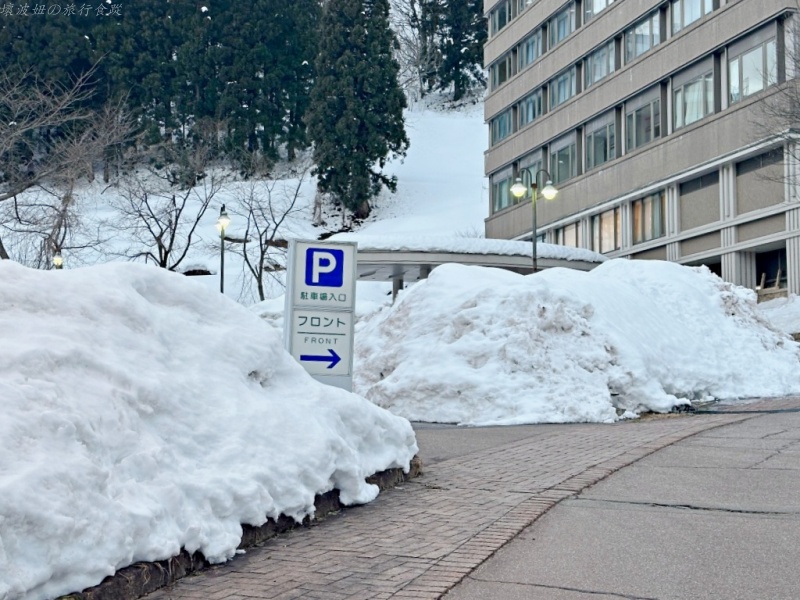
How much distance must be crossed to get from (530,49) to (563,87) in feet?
15.8

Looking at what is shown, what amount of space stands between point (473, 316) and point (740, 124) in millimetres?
20673

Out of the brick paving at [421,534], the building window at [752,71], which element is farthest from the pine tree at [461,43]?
the brick paving at [421,534]

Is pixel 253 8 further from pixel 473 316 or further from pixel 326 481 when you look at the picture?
pixel 326 481

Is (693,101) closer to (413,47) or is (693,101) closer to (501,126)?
(501,126)

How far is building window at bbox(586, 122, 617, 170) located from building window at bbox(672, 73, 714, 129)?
4625 millimetres

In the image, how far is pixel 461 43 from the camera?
276ft

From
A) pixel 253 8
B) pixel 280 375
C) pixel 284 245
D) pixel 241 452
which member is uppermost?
pixel 253 8

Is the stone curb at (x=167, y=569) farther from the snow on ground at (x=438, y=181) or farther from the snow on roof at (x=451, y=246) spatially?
the snow on ground at (x=438, y=181)

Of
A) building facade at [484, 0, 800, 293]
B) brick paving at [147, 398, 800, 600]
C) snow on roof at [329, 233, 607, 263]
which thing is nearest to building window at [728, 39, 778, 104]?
building facade at [484, 0, 800, 293]

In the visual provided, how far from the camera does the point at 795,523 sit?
20.5ft

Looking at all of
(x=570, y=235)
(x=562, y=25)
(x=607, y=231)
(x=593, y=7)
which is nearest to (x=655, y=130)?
(x=607, y=231)

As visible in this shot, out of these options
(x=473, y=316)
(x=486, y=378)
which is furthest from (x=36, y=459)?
(x=473, y=316)

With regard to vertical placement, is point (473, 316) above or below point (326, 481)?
above

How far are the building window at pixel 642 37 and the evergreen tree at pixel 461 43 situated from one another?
146ft
